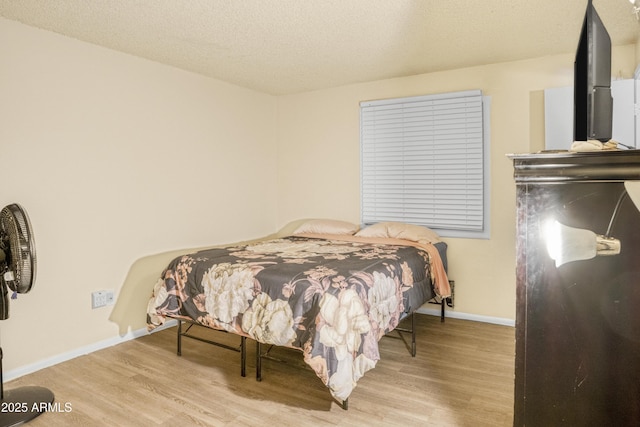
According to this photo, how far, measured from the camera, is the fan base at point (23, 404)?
2259 mm

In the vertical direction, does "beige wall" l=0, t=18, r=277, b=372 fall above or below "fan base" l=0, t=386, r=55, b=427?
above

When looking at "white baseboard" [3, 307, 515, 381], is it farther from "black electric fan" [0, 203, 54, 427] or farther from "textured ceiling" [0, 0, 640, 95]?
"textured ceiling" [0, 0, 640, 95]

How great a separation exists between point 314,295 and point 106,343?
200cm

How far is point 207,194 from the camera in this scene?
4266 mm

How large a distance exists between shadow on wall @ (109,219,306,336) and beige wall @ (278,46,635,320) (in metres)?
1.85

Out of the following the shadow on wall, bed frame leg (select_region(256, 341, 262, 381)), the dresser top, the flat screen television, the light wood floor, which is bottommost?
the light wood floor

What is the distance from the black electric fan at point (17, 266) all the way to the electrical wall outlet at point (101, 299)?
0.94 metres

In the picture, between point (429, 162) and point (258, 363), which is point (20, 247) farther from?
point (429, 162)

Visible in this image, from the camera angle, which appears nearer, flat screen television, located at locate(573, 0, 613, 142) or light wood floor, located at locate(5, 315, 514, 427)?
flat screen television, located at locate(573, 0, 613, 142)

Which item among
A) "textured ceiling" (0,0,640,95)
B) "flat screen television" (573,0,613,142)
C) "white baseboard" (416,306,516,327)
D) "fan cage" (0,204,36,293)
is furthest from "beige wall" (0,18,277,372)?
"flat screen television" (573,0,613,142)

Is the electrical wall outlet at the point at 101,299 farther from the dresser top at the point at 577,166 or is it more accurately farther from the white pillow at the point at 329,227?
the dresser top at the point at 577,166

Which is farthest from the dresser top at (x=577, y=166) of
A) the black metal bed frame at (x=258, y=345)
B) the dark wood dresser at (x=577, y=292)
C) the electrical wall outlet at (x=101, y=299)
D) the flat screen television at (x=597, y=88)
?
the electrical wall outlet at (x=101, y=299)

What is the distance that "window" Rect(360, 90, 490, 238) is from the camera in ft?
13.0

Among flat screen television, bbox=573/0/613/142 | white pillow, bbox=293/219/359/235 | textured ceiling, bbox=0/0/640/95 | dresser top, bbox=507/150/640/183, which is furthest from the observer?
white pillow, bbox=293/219/359/235
